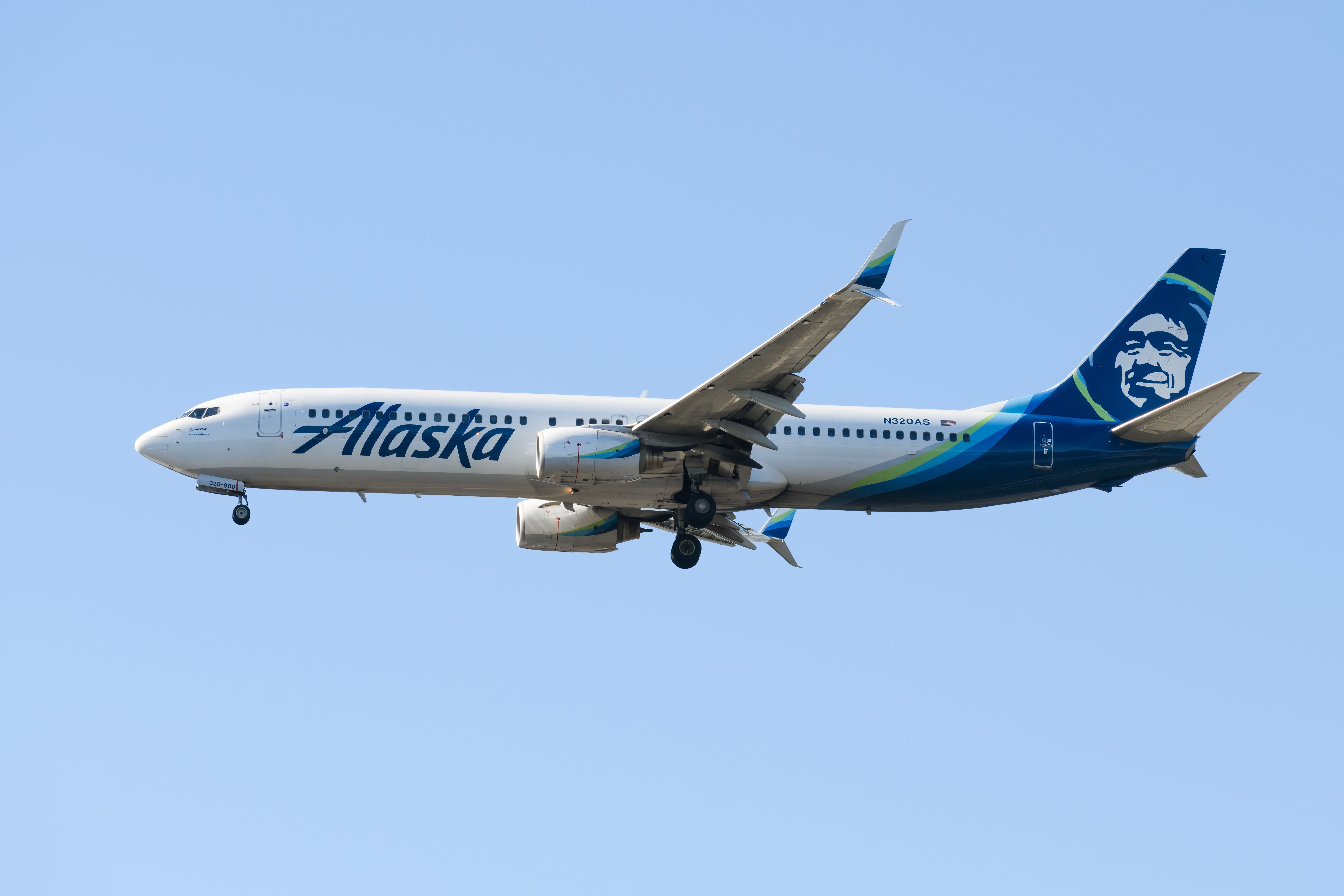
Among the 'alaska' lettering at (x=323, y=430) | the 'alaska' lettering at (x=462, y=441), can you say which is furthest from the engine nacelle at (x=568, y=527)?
the 'alaska' lettering at (x=323, y=430)

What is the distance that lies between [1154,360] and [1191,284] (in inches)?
111

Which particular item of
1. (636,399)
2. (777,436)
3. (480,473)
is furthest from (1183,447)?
(480,473)

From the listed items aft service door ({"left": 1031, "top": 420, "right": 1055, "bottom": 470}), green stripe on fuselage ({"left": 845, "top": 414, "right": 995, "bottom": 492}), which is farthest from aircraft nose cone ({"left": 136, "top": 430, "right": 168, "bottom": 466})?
aft service door ({"left": 1031, "top": 420, "right": 1055, "bottom": 470})

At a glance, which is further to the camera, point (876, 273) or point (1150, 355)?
point (1150, 355)

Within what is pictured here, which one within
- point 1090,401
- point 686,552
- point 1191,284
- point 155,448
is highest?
point 1191,284

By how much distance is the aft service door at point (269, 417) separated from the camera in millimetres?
39875

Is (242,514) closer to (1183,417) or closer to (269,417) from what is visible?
(269,417)

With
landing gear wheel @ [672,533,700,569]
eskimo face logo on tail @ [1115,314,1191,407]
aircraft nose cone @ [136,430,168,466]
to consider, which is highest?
eskimo face logo on tail @ [1115,314,1191,407]

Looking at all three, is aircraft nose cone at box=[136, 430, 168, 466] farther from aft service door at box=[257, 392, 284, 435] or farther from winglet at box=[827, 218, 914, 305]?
winglet at box=[827, 218, 914, 305]

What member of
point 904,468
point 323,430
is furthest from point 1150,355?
point 323,430

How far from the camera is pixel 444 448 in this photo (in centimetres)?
3962

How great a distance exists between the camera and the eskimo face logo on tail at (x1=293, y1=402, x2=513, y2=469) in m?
39.6

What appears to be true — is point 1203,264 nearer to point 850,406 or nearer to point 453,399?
point 850,406

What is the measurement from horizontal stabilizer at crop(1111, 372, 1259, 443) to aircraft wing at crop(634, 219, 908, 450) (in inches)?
395
